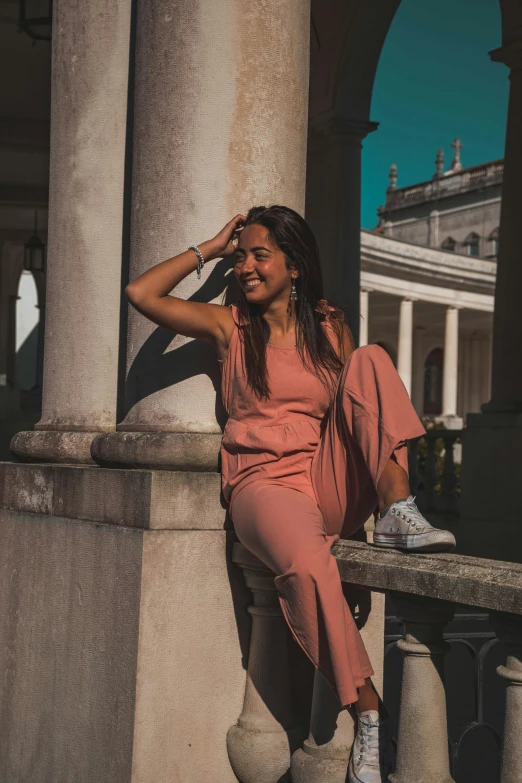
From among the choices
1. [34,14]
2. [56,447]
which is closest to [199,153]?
[56,447]

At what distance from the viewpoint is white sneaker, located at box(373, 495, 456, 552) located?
166 inches

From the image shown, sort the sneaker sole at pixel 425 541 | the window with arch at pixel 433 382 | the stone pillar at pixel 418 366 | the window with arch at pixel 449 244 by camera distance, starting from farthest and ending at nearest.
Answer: the window with arch at pixel 449 244, the window with arch at pixel 433 382, the stone pillar at pixel 418 366, the sneaker sole at pixel 425 541

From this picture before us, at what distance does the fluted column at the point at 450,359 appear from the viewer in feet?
215

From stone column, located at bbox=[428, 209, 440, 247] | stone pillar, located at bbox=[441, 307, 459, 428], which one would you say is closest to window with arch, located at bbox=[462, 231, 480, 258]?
stone column, located at bbox=[428, 209, 440, 247]

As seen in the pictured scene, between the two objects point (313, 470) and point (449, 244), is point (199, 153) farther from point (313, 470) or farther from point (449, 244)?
point (449, 244)

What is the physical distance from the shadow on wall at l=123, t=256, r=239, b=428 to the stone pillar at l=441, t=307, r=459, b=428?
60630 mm

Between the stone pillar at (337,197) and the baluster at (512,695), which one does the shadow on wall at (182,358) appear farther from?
the stone pillar at (337,197)

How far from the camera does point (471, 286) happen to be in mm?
64938

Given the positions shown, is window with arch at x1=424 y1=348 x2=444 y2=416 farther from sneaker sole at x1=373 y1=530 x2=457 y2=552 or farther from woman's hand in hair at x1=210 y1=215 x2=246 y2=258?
sneaker sole at x1=373 y1=530 x2=457 y2=552

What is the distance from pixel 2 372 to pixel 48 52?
495 inches

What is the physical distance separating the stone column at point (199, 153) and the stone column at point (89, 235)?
0.51 metres

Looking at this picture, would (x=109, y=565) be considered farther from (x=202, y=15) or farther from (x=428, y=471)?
(x=428, y=471)

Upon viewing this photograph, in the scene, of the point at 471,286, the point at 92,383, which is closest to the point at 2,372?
the point at 92,383

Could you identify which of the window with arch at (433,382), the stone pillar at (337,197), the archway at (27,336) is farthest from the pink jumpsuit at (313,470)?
the window with arch at (433,382)
